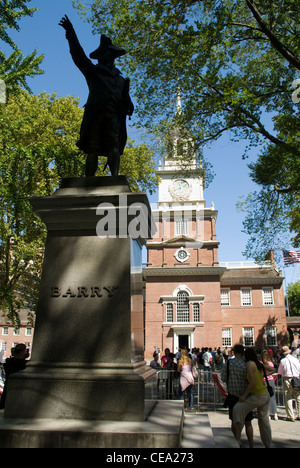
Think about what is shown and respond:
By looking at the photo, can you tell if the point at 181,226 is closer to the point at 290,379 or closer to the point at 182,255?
the point at 182,255

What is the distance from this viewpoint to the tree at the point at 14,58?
10016 millimetres

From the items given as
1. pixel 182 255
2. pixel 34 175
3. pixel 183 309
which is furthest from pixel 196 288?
pixel 34 175

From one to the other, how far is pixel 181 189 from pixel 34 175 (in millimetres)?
30221

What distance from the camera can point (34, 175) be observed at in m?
16.7

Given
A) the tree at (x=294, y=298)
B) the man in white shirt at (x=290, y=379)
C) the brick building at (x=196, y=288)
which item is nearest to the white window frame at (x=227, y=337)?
the brick building at (x=196, y=288)

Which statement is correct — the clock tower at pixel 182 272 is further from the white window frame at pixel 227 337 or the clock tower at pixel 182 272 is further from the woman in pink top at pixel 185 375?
the woman in pink top at pixel 185 375

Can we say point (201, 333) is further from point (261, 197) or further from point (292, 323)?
point (261, 197)

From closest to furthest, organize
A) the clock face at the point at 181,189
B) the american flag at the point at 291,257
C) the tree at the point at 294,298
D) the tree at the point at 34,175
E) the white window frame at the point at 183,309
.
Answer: the tree at the point at 34,175, the american flag at the point at 291,257, the white window frame at the point at 183,309, the clock face at the point at 181,189, the tree at the point at 294,298

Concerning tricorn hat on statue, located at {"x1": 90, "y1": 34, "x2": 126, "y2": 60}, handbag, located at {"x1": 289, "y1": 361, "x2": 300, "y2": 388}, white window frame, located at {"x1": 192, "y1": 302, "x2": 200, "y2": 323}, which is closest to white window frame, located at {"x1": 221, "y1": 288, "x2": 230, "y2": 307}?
white window frame, located at {"x1": 192, "y1": 302, "x2": 200, "y2": 323}

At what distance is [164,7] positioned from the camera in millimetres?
11391

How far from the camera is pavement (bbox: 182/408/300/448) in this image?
3.61 m

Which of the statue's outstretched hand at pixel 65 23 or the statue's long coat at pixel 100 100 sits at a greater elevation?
the statue's outstretched hand at pixel 65 23

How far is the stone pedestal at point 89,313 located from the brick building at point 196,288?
116 feet

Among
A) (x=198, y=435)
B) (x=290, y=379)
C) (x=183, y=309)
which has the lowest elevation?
(x=198, y=435)
